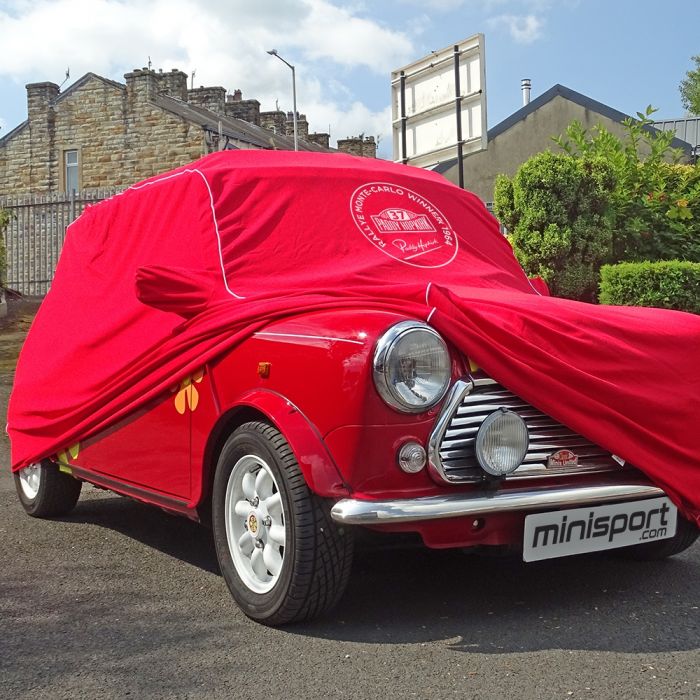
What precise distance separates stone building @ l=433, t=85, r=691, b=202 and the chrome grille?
58.6 ft

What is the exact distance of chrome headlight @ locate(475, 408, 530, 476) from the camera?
334 cm

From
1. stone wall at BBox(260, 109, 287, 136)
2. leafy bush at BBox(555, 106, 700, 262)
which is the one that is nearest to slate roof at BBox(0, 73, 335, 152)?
stone wall at BBox(260, 109, 287, 136)

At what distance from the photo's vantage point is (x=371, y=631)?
3.56 m

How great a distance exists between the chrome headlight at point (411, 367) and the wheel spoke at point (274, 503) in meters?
0.62

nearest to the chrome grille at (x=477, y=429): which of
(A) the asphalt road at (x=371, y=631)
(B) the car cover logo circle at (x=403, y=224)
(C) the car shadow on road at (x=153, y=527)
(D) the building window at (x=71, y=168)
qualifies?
(A) the asphalt road at (x=371, y=631)

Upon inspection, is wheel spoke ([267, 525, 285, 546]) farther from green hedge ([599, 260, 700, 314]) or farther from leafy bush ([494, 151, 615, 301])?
leafy bush ([494, 151, 615, 301])

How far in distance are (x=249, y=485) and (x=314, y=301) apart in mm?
739

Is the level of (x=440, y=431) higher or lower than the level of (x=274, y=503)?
higher

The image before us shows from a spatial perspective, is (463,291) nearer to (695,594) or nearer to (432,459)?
(432,459)

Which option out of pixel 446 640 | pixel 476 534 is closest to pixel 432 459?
pixel 476 534

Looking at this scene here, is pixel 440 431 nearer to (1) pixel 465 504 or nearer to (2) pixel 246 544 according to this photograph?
(1) pixel 465 504

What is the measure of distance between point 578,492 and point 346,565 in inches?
33.0

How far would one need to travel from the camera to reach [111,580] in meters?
4.34

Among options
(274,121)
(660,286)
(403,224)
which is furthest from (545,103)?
(274,121)
